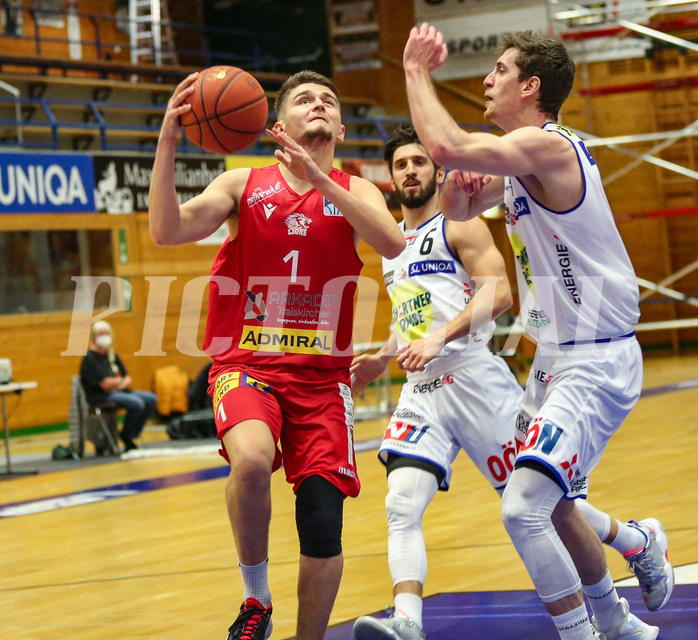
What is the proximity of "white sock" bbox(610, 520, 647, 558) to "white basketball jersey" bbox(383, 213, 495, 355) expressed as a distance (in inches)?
39.6

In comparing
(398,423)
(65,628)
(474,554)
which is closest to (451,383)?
(398,423)

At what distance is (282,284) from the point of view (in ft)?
12.4

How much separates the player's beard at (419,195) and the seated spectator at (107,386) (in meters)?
7.07

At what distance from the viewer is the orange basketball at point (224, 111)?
12.2 feet

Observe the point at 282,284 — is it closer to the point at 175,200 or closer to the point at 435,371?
the point at 175,200

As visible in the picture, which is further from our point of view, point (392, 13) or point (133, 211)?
point (392, 13)

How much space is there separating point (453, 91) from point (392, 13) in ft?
6.66

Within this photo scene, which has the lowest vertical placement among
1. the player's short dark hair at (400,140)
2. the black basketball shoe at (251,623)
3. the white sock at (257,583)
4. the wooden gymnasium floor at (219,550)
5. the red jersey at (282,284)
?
the wooden gymnasium floor at (219,550)

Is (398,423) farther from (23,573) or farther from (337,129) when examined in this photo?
(23,573)

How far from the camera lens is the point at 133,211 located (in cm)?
1473

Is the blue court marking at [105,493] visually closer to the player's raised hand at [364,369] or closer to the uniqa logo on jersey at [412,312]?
the uniqa logo on jersey at [412,312]

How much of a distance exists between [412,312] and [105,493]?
15.8 ft

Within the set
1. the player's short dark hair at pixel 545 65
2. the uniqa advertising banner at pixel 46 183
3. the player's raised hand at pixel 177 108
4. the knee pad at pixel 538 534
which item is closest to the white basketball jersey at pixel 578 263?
the player's short dark hair at pixel 545 65

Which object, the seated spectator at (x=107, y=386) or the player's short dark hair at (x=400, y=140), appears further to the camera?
the seated spectator at (x=107, y=386)
